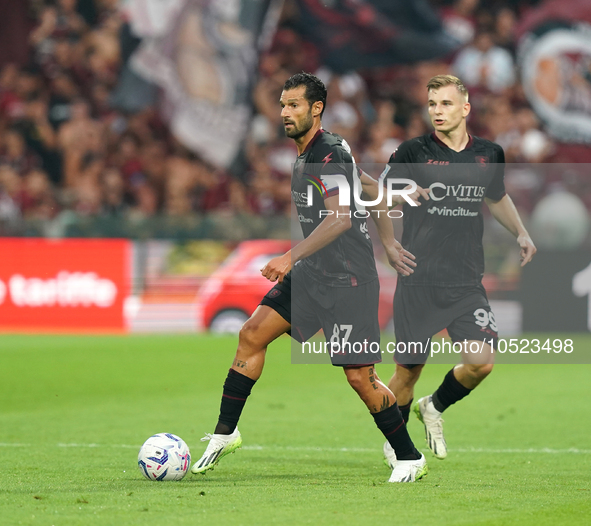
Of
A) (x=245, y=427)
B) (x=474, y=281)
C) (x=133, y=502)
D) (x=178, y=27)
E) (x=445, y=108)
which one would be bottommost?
(x=245, y=427)

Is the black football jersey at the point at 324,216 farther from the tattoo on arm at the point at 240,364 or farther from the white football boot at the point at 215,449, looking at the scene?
the white football boot at the point at 215,449

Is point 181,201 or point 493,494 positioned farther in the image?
point 181,201

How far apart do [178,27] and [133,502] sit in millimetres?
14123

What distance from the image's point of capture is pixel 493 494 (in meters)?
5.53

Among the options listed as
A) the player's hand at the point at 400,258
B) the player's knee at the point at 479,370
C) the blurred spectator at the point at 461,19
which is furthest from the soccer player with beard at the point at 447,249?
the blurred spectator at the point at 461,19

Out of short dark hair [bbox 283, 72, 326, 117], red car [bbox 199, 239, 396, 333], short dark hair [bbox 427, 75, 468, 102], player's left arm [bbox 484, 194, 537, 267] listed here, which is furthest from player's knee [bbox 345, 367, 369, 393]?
red car [bbox 199, 239, 396, 333]

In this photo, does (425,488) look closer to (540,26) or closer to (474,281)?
(474,281)

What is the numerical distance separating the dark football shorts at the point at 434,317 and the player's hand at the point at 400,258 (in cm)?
29

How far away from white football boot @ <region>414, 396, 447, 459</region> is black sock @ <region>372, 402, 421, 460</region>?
723mm

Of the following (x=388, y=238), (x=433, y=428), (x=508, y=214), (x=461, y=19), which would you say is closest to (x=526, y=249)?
(x=508, y=214)

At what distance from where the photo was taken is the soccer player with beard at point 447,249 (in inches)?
262

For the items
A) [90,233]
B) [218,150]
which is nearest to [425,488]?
[90,233]

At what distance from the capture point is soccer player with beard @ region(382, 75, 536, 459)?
666 cm

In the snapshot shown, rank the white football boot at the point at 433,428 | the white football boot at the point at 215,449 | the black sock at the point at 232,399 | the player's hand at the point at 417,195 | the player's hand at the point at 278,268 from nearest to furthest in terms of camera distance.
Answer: the player's hand at the point at 278,268
the white football boot at the point at 215,449
the black sock at the point at 232,399
the player's hand at the point at 417,195
the white football boot at the point at 433,428
